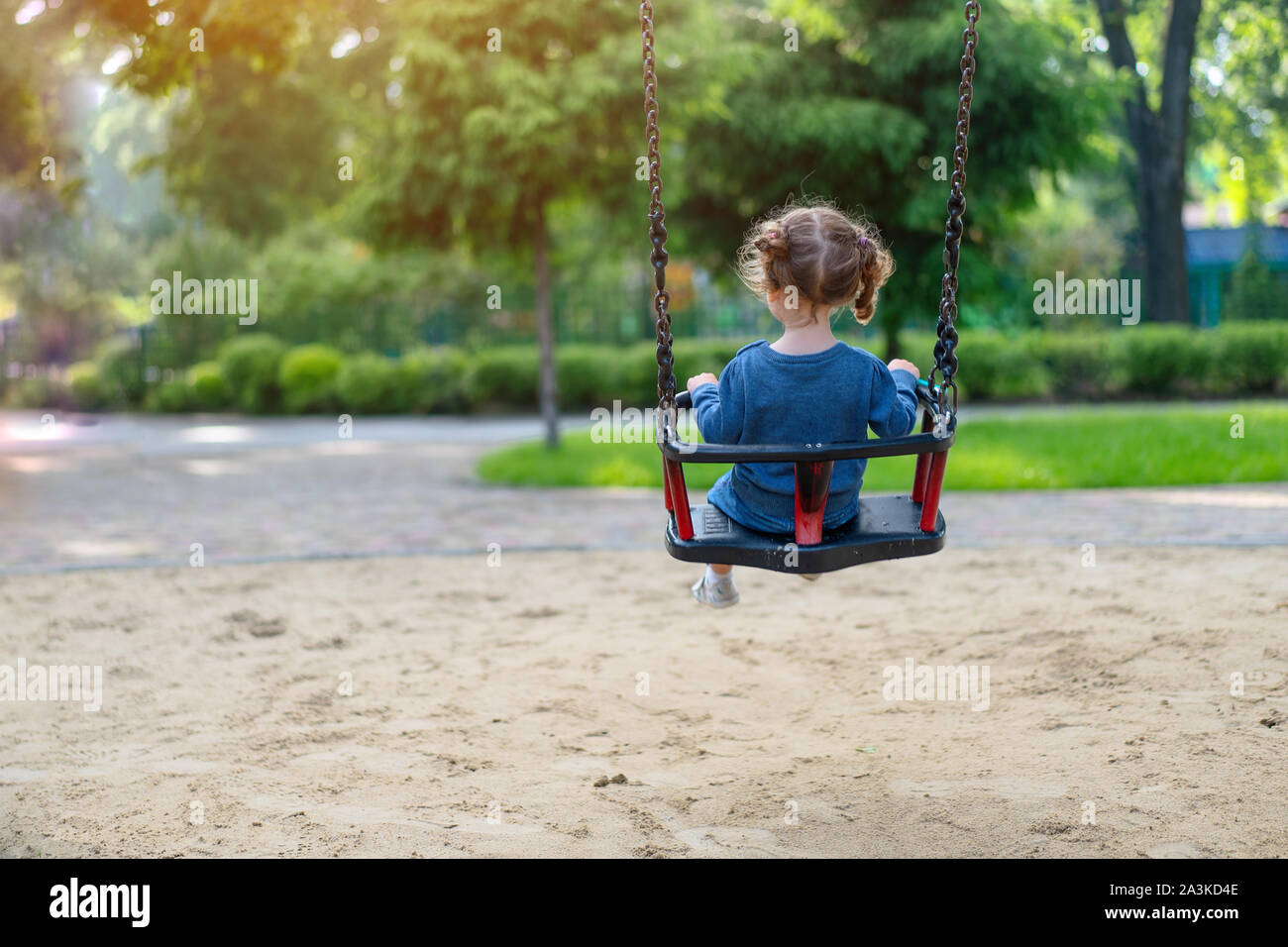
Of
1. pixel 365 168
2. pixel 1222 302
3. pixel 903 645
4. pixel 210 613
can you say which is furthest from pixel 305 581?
pixel 1222 302

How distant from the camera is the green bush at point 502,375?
62.4 ft

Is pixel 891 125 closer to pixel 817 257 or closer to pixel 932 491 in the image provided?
pixel 817 257

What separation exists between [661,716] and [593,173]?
289 inches

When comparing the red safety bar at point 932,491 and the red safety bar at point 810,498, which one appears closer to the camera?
the red safety bar at point 810,498

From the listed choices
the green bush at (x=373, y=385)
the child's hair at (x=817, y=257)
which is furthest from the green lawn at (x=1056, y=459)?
the green bush at (x=373, y=385)

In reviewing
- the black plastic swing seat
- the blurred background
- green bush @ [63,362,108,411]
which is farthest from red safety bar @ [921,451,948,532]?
green bush @ [63,362,108,411]

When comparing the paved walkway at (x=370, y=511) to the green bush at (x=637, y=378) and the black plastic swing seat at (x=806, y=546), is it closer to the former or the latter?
the black plastic swing seat at (x=806, y=546)

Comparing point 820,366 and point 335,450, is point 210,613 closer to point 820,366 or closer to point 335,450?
point 820,366

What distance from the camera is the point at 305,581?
709 centimetres

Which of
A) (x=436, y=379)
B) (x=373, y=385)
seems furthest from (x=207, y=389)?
(x=436, y=379)

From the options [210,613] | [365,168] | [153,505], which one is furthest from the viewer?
[365,168]

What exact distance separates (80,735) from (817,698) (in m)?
2.59

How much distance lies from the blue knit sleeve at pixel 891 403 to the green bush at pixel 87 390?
22.0 m

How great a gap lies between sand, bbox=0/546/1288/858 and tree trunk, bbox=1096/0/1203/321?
49.2ft
